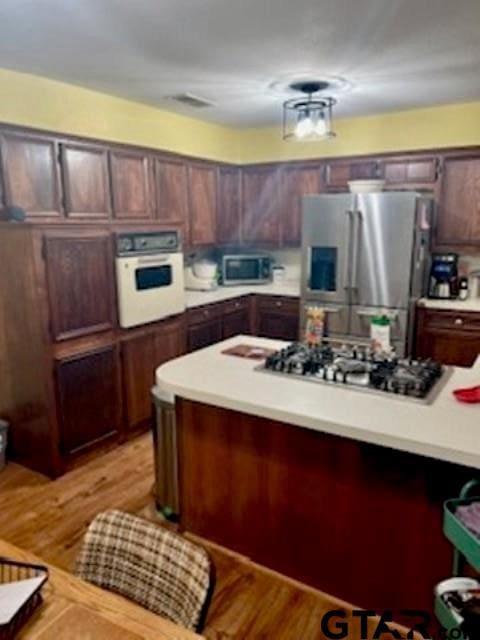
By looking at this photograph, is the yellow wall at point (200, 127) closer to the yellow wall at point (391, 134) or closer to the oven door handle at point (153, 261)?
the yellow wall at point (391, 134)

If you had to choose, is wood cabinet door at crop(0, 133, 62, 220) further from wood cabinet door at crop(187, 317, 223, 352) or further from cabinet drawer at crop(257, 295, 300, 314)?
cabinet drawer at crop(257, 295, 300, 314)

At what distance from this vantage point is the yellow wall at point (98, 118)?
2953mm

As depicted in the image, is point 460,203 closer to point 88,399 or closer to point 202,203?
point 202,203

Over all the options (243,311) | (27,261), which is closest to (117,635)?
(27,261)

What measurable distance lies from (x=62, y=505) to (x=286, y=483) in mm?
1463

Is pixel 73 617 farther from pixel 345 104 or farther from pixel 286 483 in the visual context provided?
pixel 345 104

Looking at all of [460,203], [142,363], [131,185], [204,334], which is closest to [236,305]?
[204,334]

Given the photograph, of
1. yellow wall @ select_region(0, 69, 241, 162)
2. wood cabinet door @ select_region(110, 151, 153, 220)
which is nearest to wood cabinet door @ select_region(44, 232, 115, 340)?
wood cabinet door @ select_region(110, 151, 153, 220)

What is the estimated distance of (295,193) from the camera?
460cm

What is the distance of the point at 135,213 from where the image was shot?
3.59 meters

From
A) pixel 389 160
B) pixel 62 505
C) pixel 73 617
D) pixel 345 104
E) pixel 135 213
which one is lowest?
pixel 62 505

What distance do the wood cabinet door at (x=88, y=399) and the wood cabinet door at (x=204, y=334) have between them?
0.81 m

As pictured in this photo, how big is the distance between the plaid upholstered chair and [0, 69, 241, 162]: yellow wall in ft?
8.49

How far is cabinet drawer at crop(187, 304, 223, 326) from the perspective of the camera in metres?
3.95
